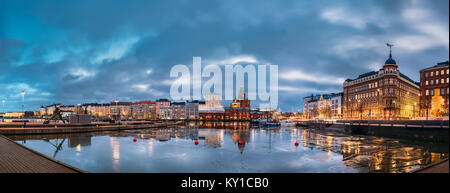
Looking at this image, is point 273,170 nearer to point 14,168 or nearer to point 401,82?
point 14,168

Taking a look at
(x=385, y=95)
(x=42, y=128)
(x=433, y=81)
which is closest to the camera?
(x=42, y=128)

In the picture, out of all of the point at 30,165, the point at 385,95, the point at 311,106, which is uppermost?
the point at 385,95

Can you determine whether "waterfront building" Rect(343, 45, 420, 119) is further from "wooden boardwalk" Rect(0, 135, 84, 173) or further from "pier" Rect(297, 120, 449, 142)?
"wooden boardwalk" Rect(0, 135, 84, 173)

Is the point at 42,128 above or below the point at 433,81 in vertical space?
below

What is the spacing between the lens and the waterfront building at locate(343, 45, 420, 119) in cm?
9219

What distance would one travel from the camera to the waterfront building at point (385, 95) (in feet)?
302

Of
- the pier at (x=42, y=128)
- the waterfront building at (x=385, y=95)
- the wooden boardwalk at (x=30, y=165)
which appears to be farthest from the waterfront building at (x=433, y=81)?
the pier at (x=42, y=128)

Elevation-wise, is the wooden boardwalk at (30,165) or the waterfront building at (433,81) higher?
the waterfront building at (433,81)

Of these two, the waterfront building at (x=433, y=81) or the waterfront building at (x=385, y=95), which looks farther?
the waterfront building at (x=385, y=95)

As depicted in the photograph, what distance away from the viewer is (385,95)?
93.2 metres

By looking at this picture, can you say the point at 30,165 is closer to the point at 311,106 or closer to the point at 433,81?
the point at 433,81

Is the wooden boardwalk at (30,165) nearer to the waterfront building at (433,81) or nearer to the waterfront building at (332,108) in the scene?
the waterfront building at (433,81)

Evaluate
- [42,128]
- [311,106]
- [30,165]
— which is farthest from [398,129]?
[311,106]
